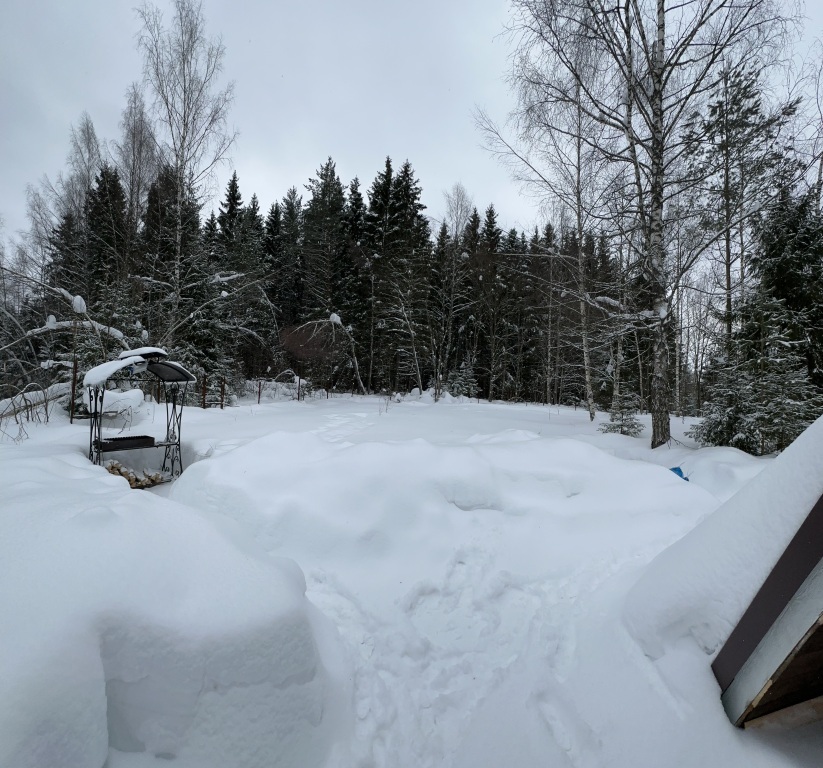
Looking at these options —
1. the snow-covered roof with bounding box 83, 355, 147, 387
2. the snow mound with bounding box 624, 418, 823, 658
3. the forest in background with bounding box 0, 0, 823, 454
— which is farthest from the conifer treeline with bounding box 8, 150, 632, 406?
the snow mound with bounding box 624, 418, 823, 658

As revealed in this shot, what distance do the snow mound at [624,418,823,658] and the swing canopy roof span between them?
21.1ft

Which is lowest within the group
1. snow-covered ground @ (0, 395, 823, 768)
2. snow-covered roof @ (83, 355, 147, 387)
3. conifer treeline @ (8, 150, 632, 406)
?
snow-covered ground @ (0, 395, 823, 768)

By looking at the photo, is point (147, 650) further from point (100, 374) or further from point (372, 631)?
point (100, 374)

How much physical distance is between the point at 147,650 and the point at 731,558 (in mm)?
2370

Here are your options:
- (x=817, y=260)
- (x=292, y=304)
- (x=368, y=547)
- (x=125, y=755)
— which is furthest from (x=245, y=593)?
(x=292, y=304)

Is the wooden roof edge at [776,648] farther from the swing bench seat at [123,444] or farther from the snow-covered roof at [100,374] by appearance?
the swing bench seat at [123,444]

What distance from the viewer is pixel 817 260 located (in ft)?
25.6

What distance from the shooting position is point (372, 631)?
2.48m

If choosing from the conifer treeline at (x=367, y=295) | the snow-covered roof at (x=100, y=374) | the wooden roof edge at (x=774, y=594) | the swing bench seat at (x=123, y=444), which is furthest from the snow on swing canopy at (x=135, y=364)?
the conifer treeline at (x=367, y=295)

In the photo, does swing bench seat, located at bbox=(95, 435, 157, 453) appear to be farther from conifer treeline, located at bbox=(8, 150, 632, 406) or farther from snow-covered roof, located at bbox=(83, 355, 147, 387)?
conifer treeline, located at bbox=(8, 150, 632, 406)

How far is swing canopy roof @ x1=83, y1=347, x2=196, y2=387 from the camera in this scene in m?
5.23

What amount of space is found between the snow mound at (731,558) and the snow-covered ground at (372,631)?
0.01 metres

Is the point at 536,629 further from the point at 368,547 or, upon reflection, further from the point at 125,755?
the point at 125,755

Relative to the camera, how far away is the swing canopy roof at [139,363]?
523 centimetres
